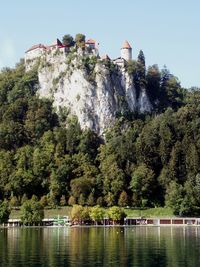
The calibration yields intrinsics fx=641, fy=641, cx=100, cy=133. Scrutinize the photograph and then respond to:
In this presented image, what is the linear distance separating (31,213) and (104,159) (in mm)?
35458

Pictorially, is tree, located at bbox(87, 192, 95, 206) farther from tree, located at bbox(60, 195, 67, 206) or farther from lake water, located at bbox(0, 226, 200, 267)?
lake water, located at bbox(0, 226, 200, 267)

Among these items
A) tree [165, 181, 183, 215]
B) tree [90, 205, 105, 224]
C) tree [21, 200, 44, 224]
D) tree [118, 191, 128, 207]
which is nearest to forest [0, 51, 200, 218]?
tree [118, 191, 128, 207]

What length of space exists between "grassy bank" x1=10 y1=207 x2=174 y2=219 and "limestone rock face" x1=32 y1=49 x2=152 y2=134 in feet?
119

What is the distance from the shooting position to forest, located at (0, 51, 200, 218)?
532 feet

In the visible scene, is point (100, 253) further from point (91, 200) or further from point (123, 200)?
point (91, 200)

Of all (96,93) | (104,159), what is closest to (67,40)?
(96,93)

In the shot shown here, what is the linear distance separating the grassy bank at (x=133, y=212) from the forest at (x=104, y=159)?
238 cm

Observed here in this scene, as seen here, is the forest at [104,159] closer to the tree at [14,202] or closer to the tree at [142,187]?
the tree at [142,187]

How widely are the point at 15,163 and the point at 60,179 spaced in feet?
56.2

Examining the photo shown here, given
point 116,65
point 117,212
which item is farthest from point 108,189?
point 116,65

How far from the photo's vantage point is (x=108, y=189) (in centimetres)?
16550

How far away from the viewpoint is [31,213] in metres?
146

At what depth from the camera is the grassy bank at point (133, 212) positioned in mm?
152625

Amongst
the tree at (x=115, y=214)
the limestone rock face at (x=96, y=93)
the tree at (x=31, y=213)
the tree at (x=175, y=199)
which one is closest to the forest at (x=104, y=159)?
the tree at (x=175, y=199)
